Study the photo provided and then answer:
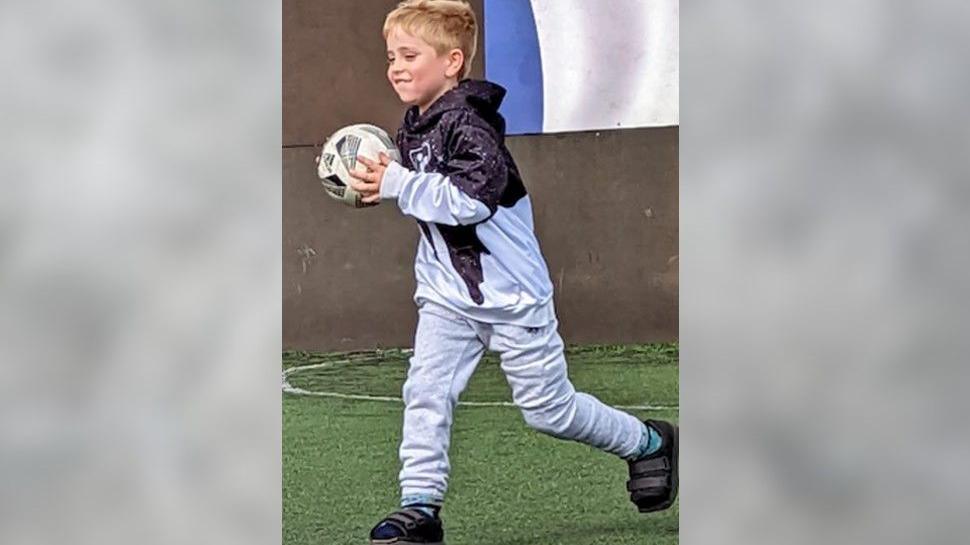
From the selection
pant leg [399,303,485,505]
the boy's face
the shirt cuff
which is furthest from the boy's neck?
pant leg [399,303,485,505]

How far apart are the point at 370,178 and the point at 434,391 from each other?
1.30ft

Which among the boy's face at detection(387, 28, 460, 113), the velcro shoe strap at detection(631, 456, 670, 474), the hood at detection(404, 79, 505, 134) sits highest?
the boy's face at detection(387, 28, 460, 113)

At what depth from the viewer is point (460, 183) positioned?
2.82m

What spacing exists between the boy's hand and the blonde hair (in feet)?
0.70

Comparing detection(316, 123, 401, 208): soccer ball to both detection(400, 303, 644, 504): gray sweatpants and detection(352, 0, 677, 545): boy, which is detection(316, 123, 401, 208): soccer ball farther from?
detection(400, 303, 644, 504): gray sweatpants

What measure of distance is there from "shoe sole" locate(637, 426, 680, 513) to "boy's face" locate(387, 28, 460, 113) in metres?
0.74

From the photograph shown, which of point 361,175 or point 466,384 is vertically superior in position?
point 361,175

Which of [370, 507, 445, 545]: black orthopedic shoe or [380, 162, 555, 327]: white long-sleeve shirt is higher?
[380, 162, 555, 327]: white long-sleeve shirt

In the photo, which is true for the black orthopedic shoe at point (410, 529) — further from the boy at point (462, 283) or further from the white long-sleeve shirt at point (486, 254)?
the white long-sleeve shirt at point (486, 254)

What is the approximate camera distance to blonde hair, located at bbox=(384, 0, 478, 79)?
2.88 metres

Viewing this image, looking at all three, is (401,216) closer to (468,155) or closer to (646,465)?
(468,155)

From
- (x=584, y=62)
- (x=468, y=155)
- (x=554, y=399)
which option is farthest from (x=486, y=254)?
(x=584, y=62)
